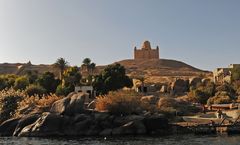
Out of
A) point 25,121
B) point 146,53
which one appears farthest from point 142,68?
point 25,121

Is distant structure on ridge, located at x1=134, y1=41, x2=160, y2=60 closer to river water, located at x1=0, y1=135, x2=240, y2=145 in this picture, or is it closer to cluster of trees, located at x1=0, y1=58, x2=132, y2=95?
cluster of trees, located at x1=0, y1=58, x2=132, y2=95

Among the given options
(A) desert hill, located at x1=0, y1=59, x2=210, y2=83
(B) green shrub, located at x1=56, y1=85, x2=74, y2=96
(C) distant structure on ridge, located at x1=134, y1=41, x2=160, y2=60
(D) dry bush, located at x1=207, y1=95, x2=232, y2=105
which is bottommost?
(D) dry bush, located at x1=207, y1=95, x2=232, y2=105

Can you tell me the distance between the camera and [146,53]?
18062 centimetres

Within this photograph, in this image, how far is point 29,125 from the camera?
54.8 metres

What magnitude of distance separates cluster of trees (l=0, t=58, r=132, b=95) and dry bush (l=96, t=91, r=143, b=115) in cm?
1804

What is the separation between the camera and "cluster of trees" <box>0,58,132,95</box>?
77188mm

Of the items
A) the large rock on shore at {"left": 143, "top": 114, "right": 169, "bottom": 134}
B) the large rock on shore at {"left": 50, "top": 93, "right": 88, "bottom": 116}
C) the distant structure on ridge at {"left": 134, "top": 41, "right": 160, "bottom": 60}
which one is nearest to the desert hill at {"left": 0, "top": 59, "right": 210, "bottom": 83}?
the distant structure on ridge at {"left": 134, "top": 41, "right": 160, "bottom": 60}

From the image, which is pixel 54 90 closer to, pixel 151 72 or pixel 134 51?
pixel 151 72

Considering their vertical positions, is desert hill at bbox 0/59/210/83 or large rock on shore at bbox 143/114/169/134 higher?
desert hill at bbox 0/59/210/83

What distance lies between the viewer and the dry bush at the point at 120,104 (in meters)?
55.9

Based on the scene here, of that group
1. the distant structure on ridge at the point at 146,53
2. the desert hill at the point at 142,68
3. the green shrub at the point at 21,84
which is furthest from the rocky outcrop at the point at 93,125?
the distant structure on ridge at the point at 146,53

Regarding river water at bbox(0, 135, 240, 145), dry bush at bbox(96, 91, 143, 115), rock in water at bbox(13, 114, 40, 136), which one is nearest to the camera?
river water at bbox(0, 135, 240, 145)

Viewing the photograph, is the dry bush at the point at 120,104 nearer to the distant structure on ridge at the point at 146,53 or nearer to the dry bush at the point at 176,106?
the dry bush at the point at 176,106

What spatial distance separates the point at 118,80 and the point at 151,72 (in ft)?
233
